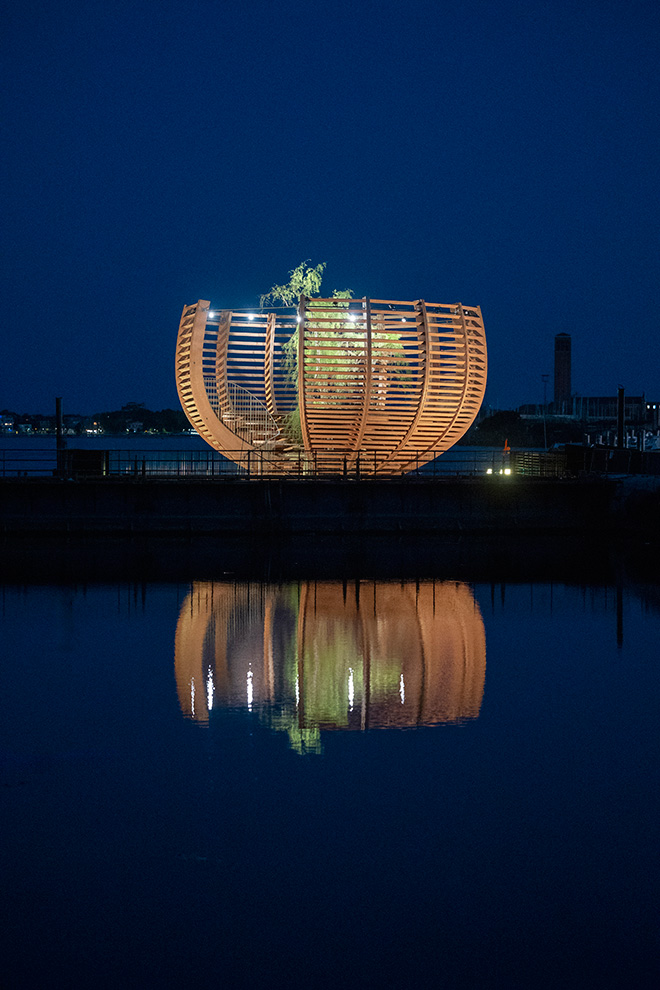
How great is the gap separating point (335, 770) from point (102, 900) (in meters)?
2.63

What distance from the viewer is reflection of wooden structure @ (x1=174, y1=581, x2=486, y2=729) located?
35.1ft

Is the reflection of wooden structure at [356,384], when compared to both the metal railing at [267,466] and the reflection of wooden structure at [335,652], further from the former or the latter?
the reflection of wooden structure at [335,652]

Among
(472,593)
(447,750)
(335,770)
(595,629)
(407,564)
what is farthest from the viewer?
(407,564)

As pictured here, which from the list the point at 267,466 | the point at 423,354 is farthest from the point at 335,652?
the point at 267,466

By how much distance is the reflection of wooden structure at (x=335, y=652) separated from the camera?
10703 millimetres

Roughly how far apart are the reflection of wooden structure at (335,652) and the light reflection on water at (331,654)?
0.01 metres

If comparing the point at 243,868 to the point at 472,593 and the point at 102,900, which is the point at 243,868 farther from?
the point at 472,593

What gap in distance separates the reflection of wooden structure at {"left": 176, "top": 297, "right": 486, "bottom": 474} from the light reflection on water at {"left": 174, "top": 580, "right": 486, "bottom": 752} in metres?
7.06

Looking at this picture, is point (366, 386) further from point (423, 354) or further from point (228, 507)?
point (228, 507)

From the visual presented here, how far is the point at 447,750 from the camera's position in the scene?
9.33 metres

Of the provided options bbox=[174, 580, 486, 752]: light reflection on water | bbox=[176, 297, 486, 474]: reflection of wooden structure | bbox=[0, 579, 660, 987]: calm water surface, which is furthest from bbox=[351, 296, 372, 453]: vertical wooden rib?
bbox=[0, 579, 660, 987]: calm water surface

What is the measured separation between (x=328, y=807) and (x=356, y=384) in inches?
679

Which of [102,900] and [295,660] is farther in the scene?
[295,660]

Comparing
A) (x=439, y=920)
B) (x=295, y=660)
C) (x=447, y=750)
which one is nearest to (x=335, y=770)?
(x=447, y=750)
